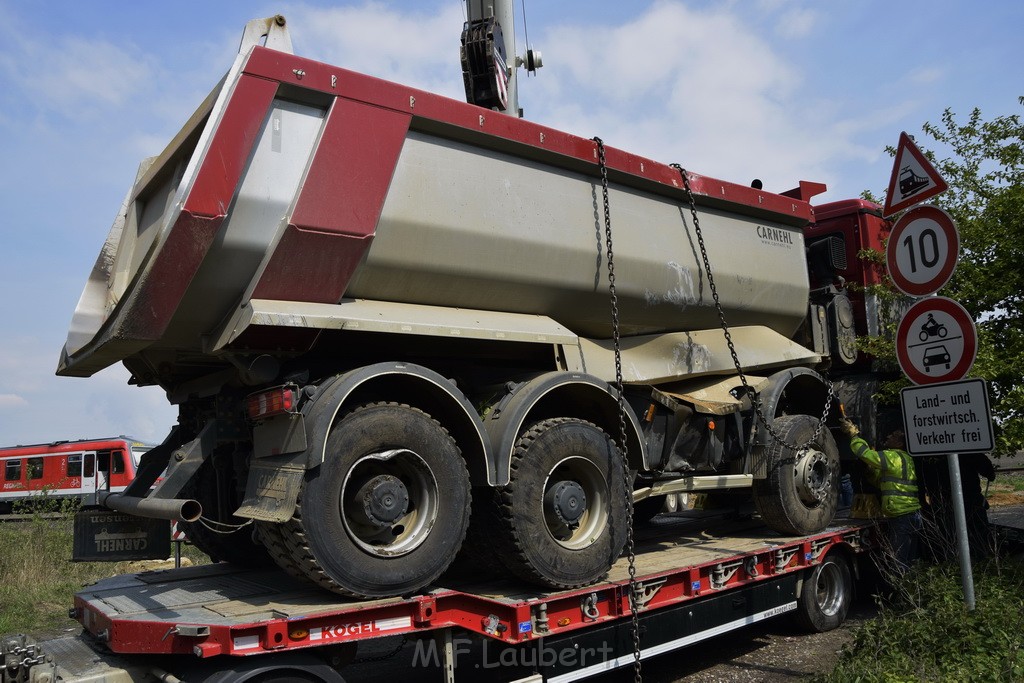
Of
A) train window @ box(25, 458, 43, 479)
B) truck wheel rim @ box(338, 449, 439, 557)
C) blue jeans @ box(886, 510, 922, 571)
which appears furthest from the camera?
train window @ box(25, 458, 43, 479)

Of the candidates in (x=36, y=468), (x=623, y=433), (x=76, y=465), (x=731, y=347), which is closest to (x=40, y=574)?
(x=623, y=433)

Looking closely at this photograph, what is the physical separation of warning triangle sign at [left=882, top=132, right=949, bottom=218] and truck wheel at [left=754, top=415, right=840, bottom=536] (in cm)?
215

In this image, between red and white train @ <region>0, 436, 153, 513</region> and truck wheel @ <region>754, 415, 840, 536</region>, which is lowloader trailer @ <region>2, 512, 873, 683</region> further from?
red and white train @ <region>0, 436, 153, 513</region>

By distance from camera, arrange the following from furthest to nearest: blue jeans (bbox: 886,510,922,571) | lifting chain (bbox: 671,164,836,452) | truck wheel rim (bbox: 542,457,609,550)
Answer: blue jeans (bbox: 886,510,922,571) → lifting chain (bbox: 671,164,836,452) → truck wheel rim (bbox: 542,457,609,550)

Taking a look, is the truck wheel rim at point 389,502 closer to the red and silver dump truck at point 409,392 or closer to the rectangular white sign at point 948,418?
the red and silver dump truck at point 409,392

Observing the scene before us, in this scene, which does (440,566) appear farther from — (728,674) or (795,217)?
(795,217)

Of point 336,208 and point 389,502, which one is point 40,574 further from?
point 336,208

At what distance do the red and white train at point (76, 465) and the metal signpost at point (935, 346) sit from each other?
23580 mm

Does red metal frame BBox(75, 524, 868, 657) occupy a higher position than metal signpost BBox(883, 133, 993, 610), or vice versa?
metal signpost BBox(883, 133, 993, 610)

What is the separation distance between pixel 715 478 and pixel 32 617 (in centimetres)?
669

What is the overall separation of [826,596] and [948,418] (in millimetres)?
2972

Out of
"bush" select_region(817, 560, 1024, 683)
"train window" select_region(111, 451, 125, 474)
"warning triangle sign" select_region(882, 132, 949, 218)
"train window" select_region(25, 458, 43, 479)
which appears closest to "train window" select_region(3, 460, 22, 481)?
"train window" select_region(25, 458, 43, 479)

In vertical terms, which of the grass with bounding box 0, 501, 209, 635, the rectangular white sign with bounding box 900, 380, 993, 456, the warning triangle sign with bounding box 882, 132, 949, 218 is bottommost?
the grass with bounding box 0, 501, 209, 635

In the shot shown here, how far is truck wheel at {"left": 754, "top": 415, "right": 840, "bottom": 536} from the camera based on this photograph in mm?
6602
